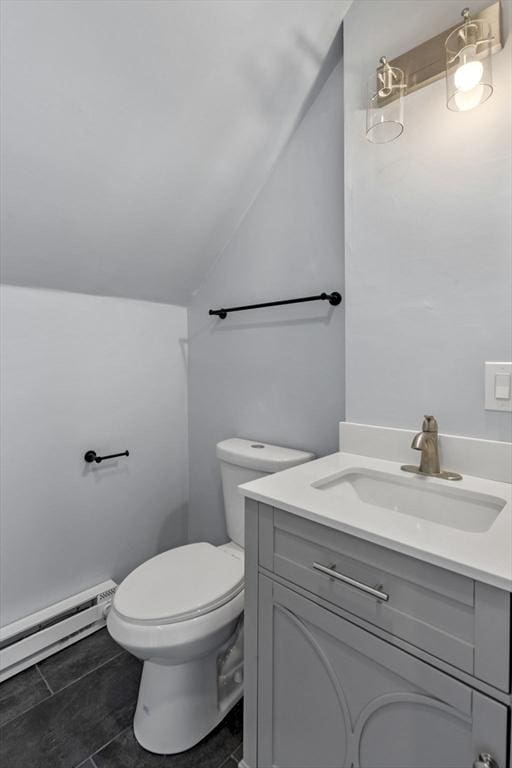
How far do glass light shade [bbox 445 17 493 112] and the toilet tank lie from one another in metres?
1.18

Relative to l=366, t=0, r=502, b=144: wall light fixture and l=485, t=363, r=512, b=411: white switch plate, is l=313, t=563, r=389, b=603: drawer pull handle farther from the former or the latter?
l=366, t=0, r=502, b=144: wall light fixture

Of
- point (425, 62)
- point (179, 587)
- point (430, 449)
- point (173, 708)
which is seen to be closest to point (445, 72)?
point (425, 62)

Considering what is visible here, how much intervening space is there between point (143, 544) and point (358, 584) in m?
1.49

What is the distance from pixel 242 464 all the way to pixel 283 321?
2.01ft

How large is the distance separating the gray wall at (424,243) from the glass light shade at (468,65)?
0.15ft

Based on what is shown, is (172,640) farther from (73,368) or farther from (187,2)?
(187,2)

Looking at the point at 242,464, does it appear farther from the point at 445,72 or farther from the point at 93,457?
the point at 445,72

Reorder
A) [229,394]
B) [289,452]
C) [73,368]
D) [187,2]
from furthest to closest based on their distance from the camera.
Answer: [229,394], [73,368], [289,452], [187,2]

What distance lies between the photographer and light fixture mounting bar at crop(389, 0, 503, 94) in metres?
1.08

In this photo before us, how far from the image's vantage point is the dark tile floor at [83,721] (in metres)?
1.16

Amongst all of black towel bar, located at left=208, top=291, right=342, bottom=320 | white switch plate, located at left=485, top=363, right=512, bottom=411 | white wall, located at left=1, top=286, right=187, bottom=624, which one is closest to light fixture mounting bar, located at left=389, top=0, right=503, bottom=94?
black towel bar, located at left=208, top=291, right=342, bottom=320

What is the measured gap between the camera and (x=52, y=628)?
61.1 inches

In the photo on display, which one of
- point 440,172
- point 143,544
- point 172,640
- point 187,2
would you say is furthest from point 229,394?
point 187,2

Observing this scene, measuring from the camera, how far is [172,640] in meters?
1.10
